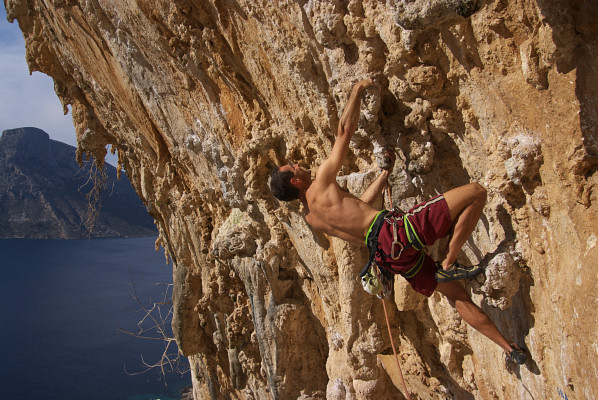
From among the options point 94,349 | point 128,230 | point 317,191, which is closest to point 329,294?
point 317,191

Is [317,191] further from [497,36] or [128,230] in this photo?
[128,230]

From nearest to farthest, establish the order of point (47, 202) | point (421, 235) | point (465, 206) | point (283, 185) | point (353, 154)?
point (465, 206) → point (421, 235) → point (283, 185) → point (353, 154) → point (47, 202)

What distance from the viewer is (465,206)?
187 centimetres

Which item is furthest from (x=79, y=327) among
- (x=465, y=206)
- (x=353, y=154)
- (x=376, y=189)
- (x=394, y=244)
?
(x=465, y=206)

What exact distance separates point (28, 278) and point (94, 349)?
17.7ft

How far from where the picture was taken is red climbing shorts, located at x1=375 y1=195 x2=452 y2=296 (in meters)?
1.92

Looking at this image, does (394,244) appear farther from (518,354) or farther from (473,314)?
(518,354)

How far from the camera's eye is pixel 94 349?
40.8ft

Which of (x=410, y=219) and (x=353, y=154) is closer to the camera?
(x=410, y=219)

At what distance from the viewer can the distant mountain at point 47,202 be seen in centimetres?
2053

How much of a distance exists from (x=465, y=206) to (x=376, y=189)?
60 centimetres

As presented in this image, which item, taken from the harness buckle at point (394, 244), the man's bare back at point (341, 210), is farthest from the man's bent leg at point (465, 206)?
the man's bare back at point (341, 210)

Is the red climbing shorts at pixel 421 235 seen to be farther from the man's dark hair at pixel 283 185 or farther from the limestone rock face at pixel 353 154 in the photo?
the man's dark hair at pixel 283 185

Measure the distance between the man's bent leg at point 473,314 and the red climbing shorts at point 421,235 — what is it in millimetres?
77
